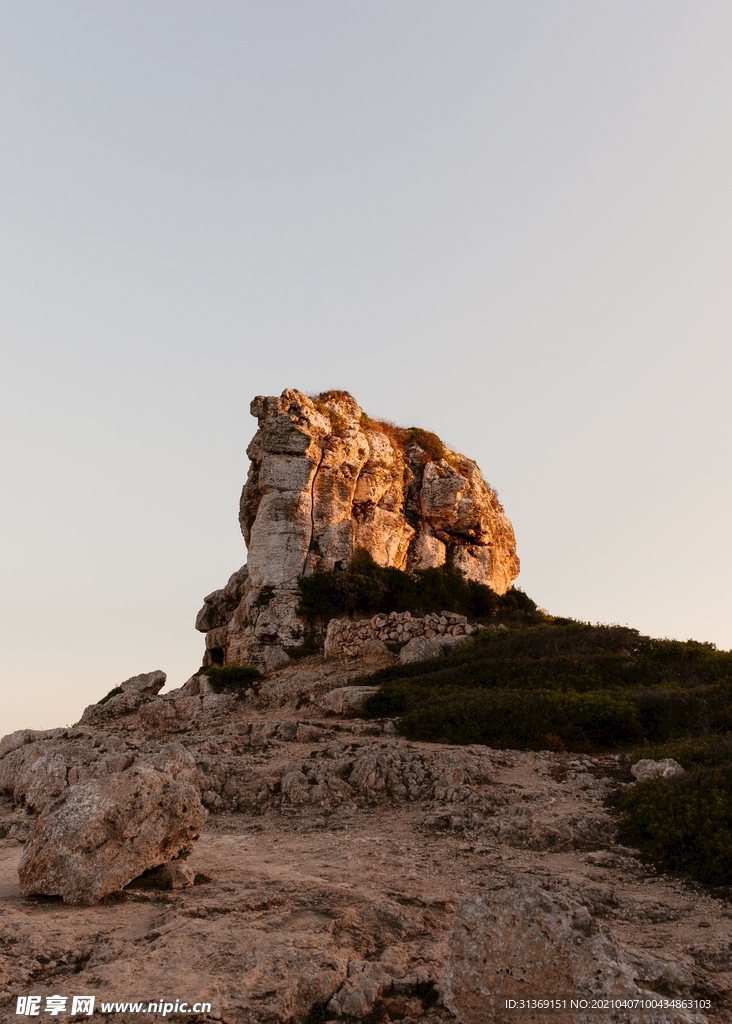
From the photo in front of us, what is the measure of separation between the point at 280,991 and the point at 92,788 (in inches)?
116

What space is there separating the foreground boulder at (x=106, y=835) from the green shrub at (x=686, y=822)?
16.5ft

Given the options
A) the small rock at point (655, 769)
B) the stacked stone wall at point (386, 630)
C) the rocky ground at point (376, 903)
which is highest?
the stacked stone wall at point (386, 630)

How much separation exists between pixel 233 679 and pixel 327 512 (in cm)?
967

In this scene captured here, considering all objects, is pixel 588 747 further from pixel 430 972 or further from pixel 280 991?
pixel 280 991

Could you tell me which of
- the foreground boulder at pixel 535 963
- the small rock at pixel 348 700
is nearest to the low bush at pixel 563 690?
the small rock at pixel 348 700

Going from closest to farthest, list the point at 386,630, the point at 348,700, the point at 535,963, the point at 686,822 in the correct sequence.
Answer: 1. the point at 535,963
2. the point at 686,822
3. the point at 348,700
4. the point at 386,630

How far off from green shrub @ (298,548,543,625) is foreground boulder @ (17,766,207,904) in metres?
18.9

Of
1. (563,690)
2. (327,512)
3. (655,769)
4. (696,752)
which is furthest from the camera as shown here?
(327,512)

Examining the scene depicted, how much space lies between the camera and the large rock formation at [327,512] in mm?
26891

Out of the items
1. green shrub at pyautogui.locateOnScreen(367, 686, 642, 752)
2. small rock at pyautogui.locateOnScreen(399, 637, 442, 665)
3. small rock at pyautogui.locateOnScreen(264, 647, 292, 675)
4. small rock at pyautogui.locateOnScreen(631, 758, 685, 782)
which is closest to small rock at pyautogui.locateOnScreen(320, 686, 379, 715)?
green shrub at pyautogui.locateOnScreen(367, 686, 642, 752)

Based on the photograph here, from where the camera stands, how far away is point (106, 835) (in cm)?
624

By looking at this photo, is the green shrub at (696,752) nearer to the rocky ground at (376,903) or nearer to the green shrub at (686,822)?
the rocky ground at (376,903)

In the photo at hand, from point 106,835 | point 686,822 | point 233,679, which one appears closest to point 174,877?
point 106,835

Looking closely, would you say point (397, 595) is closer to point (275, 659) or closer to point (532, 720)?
point (275, 659)
